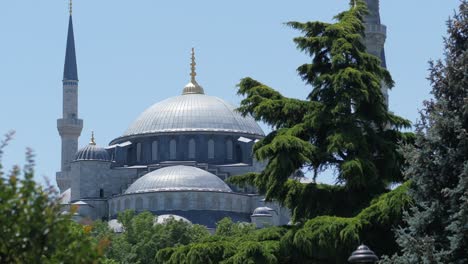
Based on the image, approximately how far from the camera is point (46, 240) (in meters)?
8.96

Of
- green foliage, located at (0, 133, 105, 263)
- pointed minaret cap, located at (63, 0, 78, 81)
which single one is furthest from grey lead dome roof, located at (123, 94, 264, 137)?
green foliage, located at (0, 133, 105, 263)

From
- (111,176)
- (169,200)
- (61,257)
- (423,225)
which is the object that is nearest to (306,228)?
(423,225)

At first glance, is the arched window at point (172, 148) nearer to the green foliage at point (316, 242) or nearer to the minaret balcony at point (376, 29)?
the minaret balcony at point (376, 29)

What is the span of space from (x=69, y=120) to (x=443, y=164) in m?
66.9

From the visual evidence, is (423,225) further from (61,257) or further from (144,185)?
(144,185)

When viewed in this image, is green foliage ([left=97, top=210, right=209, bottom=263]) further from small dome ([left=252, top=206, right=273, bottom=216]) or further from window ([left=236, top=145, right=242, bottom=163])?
window ([left=236, top=145, right=242, bottom=163])

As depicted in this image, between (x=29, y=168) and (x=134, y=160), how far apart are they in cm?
7372

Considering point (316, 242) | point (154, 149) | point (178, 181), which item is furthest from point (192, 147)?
point (316, 242)

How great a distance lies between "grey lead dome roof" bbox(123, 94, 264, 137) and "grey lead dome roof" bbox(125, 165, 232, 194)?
685 cm

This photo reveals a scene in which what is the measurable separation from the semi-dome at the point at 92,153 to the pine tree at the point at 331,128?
187 feet

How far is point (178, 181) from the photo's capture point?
73.4 meters

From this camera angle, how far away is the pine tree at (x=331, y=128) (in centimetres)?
2064

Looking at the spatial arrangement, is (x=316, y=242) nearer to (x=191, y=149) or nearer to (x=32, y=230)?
(x=32, y=230)

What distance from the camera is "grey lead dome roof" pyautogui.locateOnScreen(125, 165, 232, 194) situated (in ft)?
239
